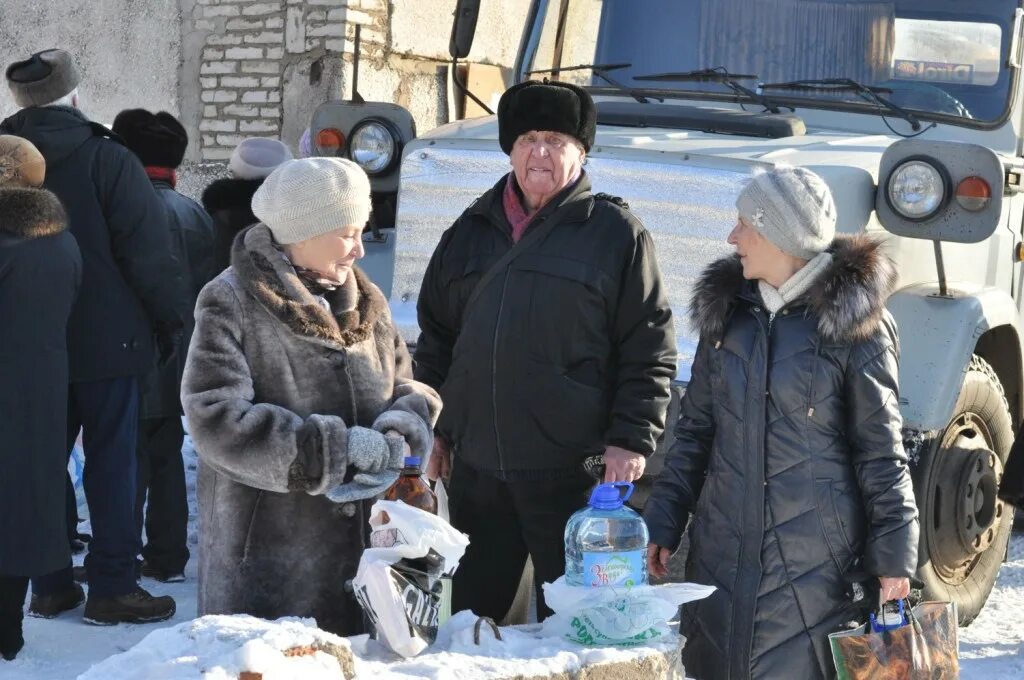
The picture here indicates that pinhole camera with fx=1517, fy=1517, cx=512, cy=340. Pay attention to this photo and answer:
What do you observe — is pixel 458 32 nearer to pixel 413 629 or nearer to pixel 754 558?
pixel 754 558

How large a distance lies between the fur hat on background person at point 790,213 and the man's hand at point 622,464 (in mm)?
643

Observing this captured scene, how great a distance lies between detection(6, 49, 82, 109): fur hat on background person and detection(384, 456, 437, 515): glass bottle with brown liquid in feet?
8.78

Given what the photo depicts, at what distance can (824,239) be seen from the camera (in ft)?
10.8

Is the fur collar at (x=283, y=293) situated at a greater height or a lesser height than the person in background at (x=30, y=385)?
greater

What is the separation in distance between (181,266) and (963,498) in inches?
113

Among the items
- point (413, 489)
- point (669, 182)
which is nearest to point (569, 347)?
point (413, 489)

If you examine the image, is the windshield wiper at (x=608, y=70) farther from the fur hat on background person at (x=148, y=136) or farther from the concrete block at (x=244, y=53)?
the concrete block at (x=244, y=53)

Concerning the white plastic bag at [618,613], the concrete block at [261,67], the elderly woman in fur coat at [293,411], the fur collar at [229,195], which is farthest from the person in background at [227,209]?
the concrete block at [261,67]

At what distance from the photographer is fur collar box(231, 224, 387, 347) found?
306cm

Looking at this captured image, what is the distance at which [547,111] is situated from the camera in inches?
148

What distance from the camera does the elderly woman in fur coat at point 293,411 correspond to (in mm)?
3000

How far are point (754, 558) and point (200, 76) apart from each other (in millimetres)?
8320

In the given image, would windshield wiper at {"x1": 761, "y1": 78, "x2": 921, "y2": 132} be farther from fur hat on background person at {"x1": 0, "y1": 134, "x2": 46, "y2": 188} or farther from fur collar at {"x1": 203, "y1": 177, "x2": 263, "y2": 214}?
fur hat on background person at {"x1": 0, "y1": 134, "x2": 46, "y2": 188}

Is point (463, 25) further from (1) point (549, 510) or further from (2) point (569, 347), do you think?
(1) point (549, 510)
